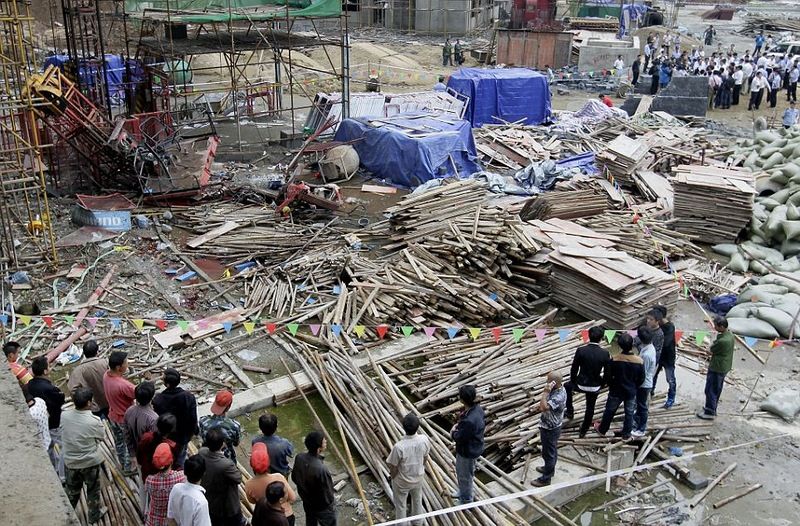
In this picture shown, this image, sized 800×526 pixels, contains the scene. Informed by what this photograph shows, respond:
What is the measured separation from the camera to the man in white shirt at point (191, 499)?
5977 millimetres

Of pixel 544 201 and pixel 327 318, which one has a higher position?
pixel 544 201

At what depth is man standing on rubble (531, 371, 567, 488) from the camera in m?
8.01

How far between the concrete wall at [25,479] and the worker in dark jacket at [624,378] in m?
6.00

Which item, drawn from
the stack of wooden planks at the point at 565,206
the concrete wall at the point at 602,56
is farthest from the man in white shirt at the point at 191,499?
the concrete wall at the point at 602,56

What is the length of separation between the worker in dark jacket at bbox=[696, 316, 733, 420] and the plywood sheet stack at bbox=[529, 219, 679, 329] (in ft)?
7.55

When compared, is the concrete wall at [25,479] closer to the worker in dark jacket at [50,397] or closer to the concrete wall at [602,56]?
the worker in dark jacket at [50,397]

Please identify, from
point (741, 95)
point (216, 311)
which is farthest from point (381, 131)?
point (741, 95)

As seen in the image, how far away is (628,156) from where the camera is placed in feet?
64.0

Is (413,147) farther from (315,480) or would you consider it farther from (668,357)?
(315,480)

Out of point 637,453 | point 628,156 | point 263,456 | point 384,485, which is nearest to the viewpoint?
point 263,456

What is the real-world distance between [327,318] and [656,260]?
6793 mm

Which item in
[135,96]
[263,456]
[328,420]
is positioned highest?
[135,96]

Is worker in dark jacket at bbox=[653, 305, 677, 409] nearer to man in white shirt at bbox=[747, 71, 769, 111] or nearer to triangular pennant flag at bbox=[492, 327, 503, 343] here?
triangular pennant flag at bbox=[492, 327, 503, 343]

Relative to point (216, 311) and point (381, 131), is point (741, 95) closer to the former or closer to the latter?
point (381, 131)
